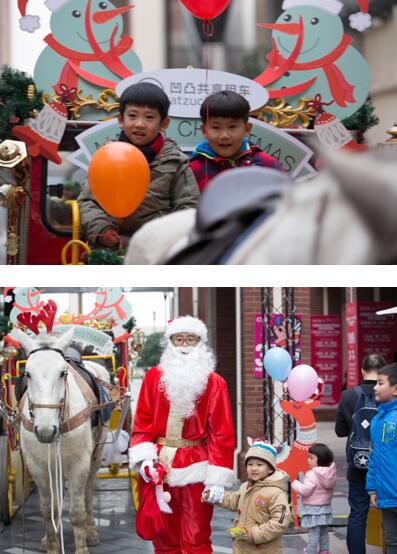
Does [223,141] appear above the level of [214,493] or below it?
above

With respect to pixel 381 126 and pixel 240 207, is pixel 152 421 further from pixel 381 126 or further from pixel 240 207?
pixel 240 207

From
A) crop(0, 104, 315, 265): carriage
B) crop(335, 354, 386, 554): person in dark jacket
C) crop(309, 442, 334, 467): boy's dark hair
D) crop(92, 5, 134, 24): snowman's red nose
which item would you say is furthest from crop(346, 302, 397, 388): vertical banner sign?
crop(92, 5, 134, 24): snowman's red nose

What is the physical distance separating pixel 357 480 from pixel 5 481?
112 inches

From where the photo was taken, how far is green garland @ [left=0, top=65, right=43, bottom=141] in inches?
152

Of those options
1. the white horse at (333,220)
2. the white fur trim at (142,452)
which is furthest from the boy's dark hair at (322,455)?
the white horse at (333,220)

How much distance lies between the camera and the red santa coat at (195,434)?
5117mm

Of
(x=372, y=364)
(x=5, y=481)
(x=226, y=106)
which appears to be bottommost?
(x=5, y=481)

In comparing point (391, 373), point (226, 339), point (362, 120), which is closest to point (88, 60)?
point (362, 120)

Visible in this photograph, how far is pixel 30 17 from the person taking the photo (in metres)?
3.84

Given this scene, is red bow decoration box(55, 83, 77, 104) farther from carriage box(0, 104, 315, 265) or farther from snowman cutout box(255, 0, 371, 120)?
snowman cutout box(255, 0, 371, 120)

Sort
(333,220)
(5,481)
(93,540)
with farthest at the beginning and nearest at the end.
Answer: (5,481) → (93,540) → (333,220)

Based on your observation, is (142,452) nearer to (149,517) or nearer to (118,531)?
(149,517)

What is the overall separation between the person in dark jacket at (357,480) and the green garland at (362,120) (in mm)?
2194

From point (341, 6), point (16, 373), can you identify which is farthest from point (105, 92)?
point (16, 373)
